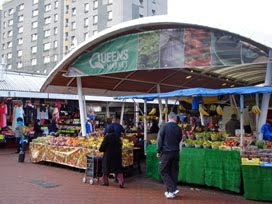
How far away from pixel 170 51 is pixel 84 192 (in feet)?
16.7

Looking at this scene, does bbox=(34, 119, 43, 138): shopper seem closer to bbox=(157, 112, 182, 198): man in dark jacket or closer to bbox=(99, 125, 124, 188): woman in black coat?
bbox=(99, 125, 124, 188): woman in black coat

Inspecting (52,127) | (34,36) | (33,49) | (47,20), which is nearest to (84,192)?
(52,127)

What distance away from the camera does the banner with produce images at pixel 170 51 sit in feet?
32.4

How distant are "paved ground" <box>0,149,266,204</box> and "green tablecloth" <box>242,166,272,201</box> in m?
0.28

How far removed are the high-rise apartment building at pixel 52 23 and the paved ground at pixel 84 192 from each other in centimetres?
4177

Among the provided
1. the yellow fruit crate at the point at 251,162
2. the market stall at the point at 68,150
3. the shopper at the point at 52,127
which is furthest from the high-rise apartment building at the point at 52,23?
the yellow fruit crate at the point at 251,162

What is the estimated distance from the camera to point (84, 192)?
8359 mm

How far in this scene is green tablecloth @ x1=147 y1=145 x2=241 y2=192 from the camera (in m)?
8.13

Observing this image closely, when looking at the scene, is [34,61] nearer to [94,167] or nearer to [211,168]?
[94,167]

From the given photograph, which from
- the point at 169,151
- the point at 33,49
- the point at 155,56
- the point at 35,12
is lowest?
the point at 169,151

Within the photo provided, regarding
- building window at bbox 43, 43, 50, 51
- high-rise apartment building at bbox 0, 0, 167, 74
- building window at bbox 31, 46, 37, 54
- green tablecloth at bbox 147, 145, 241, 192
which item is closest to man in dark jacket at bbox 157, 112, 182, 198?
green tablecloth at bbox 147, 145, 241, 192

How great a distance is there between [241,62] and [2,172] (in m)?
8.28

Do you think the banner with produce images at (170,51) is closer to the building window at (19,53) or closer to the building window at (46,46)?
the building window at (46,46)

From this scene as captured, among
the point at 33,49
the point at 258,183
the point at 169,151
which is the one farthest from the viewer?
the point at 33,49
